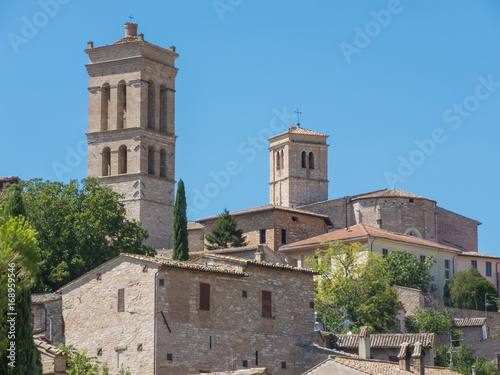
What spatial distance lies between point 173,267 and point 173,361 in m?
3.07

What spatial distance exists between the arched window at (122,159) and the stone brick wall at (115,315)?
3568cm

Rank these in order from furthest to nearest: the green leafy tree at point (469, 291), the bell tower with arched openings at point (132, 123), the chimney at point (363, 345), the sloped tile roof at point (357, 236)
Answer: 1. the bell tower with arched openings at point (132, 123)
2. the green leafy tree at point (469, 291)
3. the sloped tile roof at point (357, 236)
4. the chimney at point (363, 345)

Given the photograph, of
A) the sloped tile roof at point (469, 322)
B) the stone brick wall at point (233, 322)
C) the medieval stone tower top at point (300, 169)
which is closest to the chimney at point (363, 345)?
the stone brick wall at point (233, 322)

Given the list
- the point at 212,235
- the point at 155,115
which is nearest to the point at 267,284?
the point at 212,235

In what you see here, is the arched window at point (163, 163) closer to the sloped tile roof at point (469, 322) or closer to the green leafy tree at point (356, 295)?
the green leafy tree at point (356, 295)

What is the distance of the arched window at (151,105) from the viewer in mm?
76625

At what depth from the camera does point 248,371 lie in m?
31.7

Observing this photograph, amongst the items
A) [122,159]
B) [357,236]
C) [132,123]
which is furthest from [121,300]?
[132,123]

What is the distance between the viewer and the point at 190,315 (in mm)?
37406

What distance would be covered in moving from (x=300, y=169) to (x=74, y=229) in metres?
46.8

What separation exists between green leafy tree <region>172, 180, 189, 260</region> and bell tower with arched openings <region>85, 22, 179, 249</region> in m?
12.5

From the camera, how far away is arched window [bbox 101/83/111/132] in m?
76.4

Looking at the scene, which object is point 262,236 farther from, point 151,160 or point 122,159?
point 122,159

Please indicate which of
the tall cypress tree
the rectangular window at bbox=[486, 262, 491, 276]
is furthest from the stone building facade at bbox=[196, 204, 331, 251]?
the tall cypress tree
